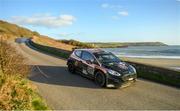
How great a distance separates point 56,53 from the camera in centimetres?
2922

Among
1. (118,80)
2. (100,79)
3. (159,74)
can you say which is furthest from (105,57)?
(159,74)

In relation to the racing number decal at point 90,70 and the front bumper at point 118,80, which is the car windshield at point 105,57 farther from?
the front bumper at point 118,80

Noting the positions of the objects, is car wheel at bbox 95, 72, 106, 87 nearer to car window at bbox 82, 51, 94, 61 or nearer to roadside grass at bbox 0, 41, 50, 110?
car window at bbox 82, 51, 94, 61

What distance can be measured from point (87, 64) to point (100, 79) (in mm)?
1548

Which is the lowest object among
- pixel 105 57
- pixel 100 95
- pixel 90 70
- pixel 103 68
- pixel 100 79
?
pixel 100 95

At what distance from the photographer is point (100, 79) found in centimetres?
1253

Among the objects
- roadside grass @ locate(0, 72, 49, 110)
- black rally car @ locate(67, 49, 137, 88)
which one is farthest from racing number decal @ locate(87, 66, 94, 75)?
roadside grass @ locate(0, 72, 49, 110)

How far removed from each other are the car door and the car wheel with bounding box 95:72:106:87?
20.9 inches

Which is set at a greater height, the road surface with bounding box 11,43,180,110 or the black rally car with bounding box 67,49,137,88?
the black rally car with bounding box 67,49,137,88

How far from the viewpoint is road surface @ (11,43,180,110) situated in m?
9.31

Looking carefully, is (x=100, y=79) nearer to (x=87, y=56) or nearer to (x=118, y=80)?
(x=118, y=80)

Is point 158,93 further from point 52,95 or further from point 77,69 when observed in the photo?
point 77,69

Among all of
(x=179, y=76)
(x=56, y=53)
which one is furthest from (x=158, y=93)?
(x=56, y=53)

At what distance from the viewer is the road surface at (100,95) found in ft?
30.6
